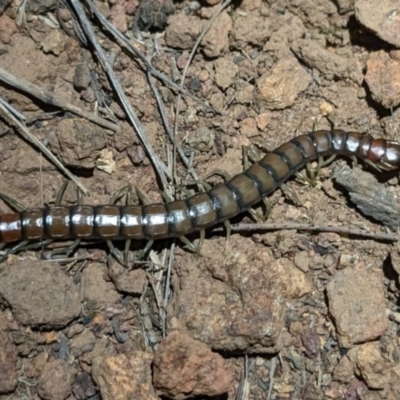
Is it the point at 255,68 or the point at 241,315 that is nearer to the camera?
the point at 241,315

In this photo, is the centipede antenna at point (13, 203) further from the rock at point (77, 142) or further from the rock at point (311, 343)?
the rock at point (311, 343)

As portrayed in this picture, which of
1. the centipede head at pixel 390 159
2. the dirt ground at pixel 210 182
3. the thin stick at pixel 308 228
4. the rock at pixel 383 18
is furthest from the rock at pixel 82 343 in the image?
the rock at pixel 383 18

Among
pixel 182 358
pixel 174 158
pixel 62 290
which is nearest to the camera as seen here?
pixel 182 358

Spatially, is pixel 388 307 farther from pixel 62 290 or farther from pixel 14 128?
pixel 14 128

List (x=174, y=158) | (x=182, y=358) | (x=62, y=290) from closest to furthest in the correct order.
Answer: (x=182, y=358) → (x=62, y=290) → (x=174, y=158)

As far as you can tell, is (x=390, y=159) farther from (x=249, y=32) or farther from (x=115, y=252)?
(x=115, y=252)

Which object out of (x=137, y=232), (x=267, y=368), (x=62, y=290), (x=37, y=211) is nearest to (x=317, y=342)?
(x=267, y=368)
